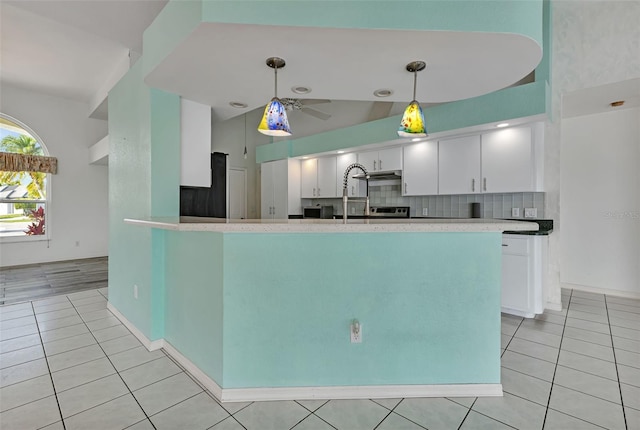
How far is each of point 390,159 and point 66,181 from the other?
21.7ft

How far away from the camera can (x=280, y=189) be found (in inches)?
246

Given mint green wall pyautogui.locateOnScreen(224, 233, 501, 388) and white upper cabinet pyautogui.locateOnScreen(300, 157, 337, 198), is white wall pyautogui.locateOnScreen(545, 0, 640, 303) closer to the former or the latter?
mint green wall pyautogui.locateOnScreen(224, 233, 501, 388)

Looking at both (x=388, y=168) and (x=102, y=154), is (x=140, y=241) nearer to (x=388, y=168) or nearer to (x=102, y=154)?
(x=388, y=168)

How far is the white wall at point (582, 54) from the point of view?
3.26m

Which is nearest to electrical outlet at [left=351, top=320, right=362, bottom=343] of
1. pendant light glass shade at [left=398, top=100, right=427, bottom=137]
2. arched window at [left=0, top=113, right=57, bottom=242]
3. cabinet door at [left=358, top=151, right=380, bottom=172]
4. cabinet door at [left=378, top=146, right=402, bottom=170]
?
pendant light glass shade at [left=398, top=100, right=427, bottom=137]

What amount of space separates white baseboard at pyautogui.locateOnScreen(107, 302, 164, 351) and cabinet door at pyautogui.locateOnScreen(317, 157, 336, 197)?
3698mm

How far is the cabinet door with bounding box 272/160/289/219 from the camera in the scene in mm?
6137

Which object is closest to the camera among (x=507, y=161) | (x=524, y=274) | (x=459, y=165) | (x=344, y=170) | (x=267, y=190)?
(x=524, y=274)

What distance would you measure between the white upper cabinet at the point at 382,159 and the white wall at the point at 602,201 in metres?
2.36

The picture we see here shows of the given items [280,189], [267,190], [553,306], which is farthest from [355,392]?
[267,190]

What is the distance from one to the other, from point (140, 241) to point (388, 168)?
3.54 m

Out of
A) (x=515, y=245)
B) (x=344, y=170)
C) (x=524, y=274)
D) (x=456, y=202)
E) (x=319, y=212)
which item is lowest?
(x=524, y=274)

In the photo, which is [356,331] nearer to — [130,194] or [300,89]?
[300,89]

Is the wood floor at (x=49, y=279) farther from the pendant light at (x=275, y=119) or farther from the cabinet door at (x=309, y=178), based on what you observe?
the pendant light at (x=275, y=119)
